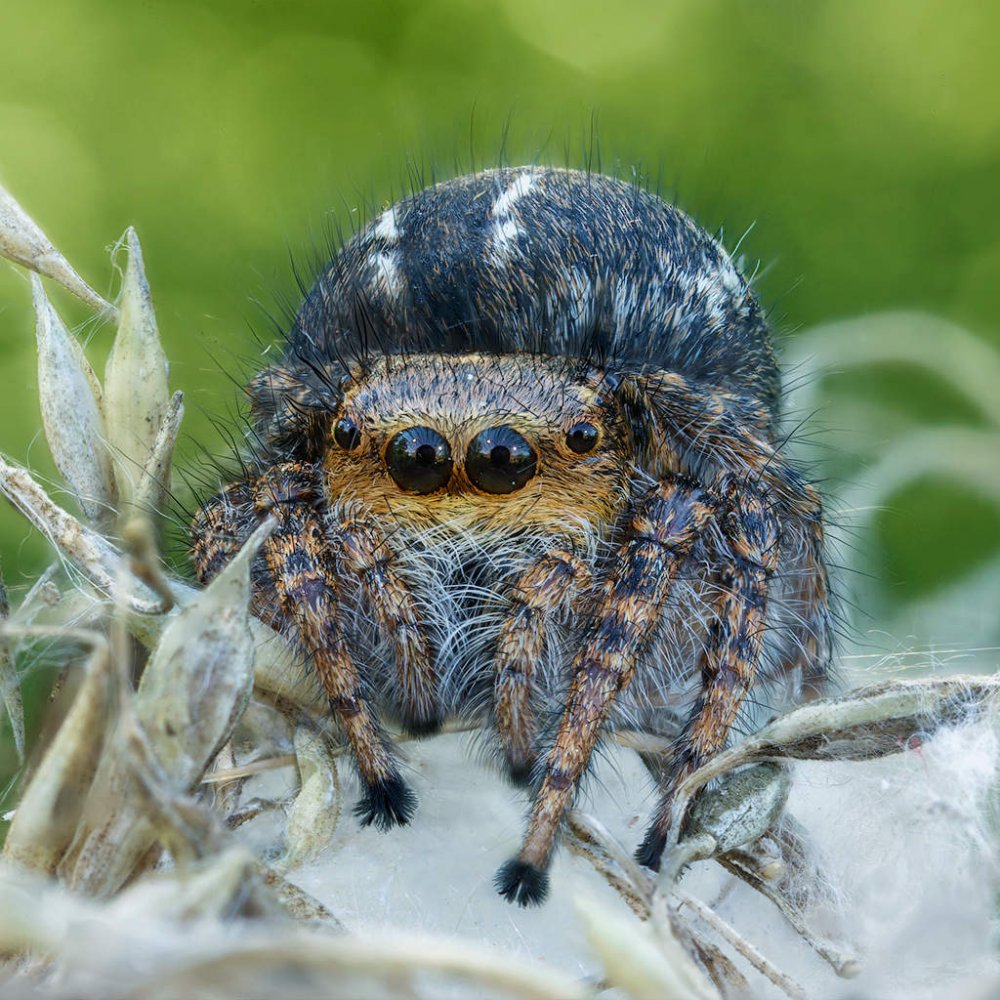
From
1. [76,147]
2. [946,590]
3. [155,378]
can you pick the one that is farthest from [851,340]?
[76,147]

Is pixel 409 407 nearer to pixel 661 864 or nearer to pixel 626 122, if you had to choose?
pixel 661 864

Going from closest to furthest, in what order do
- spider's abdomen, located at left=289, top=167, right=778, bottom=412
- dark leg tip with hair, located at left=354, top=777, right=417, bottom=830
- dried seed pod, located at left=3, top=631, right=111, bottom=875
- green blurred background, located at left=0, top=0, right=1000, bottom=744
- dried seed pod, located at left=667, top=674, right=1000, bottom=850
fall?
dried seed pod, located at left=3, top=631, right=111, bottom=875 < dried seed pod, located at left=667, top=674, right=1000, bottom=850 < dark leg tip with hair, located at left=354, top=777, right=417, bottom=830 < spider's abdomen, located at left=289, top=167, right=778, bottom=412 < green blurred background, located at left=0, top=0, right=1000, bottom=744

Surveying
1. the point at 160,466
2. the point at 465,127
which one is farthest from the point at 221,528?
the point at 465,127

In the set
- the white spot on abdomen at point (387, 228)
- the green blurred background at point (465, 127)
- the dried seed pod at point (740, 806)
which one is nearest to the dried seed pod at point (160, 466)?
the white spot on abdomen at point (387, 228)

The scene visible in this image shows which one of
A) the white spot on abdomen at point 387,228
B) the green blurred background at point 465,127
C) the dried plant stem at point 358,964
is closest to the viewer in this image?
the dried plant stem at point 358,964

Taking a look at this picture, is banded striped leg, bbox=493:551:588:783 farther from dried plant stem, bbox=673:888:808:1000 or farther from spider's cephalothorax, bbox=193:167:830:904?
dried plant stem, bbox=673:888:808:1000

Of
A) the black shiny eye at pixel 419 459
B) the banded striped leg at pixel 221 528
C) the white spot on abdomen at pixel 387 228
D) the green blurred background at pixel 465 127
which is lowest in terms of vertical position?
the banded striped leg at pixel 221 528

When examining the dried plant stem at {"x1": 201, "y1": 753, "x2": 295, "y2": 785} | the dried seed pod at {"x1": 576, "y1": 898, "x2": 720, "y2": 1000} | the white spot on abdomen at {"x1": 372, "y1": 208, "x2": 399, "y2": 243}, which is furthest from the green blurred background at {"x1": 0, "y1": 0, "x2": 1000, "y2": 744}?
the dried seed pod at {"x1": 576, "y1": 898, "x2": 720, "y2": 1000}

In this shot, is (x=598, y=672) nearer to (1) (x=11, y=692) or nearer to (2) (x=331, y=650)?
(2) (x=331, y=650)

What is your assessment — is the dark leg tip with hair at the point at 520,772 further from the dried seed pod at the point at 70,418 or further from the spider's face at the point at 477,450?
the dried seed pod at the point at 70,418
